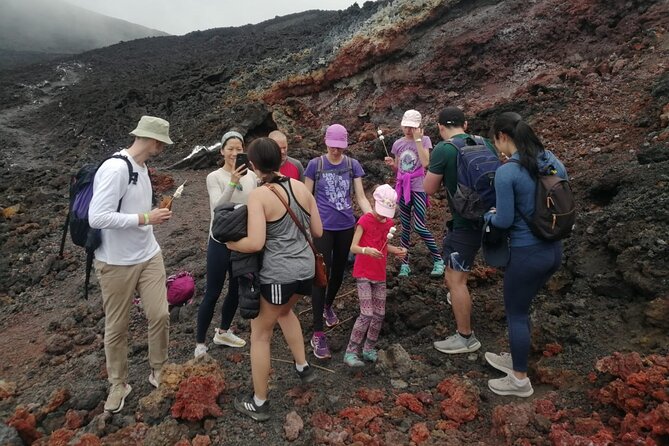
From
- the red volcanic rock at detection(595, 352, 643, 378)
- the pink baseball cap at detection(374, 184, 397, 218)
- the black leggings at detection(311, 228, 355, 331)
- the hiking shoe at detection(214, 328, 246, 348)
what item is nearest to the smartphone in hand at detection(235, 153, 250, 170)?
the black leggings at detection(311, 228, 355, 331)

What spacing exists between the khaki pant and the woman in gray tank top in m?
0.94

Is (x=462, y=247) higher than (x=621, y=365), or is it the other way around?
(x=462, y=247)

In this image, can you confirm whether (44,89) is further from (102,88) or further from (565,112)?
(565,112)

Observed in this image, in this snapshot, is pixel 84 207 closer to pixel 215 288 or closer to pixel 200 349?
pixel 215 288

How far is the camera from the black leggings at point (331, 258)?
3701 millimetres

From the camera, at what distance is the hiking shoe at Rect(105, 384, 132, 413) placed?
10.2 feet

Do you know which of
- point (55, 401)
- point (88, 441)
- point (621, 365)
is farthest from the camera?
point (55, 401)

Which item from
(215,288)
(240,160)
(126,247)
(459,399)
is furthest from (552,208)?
(126,247)

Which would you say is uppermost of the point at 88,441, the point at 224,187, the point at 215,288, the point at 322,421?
the point at 224,187

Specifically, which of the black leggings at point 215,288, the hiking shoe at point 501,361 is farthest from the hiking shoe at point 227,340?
the hiking shoe at point 501,361

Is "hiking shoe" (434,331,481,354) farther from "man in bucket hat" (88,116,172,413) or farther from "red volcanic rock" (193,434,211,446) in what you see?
"man in bucket hat" (88,116,172,413)

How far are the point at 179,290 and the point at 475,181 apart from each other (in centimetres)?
351

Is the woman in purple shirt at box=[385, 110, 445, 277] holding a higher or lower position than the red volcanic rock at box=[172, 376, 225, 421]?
higher

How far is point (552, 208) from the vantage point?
259 cm
